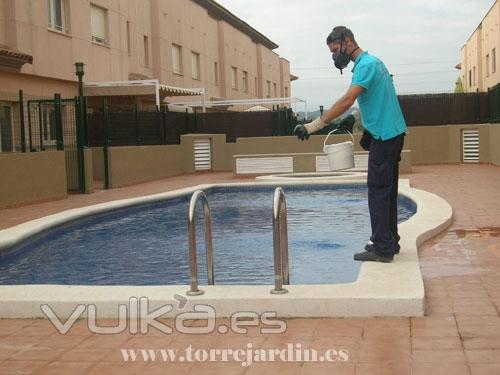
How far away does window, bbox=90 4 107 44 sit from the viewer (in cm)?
2531

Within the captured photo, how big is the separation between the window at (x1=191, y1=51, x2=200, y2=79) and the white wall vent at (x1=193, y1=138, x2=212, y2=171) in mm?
14745

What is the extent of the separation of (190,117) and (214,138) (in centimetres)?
194

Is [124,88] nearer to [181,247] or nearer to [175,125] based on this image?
[175,125]

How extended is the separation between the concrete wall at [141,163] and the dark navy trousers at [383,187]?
1301 cm

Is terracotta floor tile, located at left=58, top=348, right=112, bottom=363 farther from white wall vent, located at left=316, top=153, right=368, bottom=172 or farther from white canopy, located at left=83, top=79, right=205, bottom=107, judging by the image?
white canopy, located at left=83, top=79, right=205, bottom=107

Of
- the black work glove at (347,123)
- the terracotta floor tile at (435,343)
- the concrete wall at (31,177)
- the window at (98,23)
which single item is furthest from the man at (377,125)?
the window at (98,23)

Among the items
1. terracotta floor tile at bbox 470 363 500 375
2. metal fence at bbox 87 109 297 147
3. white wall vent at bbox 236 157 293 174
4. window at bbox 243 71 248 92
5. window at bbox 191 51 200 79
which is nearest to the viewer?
terracotta floor tile at bbox 470 363 500 375

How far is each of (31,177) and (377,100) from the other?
9.94 meters

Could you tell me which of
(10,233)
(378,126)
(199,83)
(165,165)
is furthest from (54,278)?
(199,83)

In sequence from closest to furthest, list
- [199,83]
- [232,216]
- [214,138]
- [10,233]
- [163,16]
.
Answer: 1. [10,233]
2. [232,216]
3. [214,138]
4. [163,16]
5. [199,83]

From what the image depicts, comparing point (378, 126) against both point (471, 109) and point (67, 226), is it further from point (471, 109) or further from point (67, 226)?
point (471, 109)

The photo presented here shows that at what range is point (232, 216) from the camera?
39.0ft

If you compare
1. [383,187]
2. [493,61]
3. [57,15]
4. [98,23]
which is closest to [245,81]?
[493,61]

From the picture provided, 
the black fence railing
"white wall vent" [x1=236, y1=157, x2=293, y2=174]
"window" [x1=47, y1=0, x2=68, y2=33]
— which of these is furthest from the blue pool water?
the black fence railing
